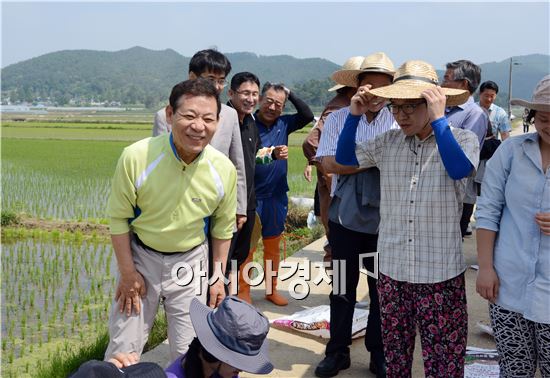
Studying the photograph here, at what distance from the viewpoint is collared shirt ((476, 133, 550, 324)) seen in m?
2.21

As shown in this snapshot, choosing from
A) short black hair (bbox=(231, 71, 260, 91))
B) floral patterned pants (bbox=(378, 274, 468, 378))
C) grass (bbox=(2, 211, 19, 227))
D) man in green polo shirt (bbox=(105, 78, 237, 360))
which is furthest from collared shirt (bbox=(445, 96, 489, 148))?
grass (bbox=(2, 211, 19, 227))

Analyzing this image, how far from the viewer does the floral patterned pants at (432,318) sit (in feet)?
8.26

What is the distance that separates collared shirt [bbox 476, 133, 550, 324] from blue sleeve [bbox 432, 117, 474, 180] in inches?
4.3

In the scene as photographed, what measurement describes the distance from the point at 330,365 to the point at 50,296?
3.51 metres

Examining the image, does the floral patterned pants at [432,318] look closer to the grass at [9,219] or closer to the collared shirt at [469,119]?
the collared shirt at [469,119]

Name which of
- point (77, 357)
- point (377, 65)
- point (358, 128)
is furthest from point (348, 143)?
point (77, 357)

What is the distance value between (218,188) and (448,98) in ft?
3.63

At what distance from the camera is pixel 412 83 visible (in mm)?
2490

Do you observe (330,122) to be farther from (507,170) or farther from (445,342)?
(445,342)

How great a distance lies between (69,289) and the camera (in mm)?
5949

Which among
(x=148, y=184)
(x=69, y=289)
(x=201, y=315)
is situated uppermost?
(x=148, y=184)

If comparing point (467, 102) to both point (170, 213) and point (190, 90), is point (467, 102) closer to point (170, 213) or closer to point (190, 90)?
point (190, 90)

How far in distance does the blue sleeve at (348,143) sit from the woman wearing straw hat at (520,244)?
624 mm

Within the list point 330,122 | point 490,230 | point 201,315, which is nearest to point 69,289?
point 330,122
